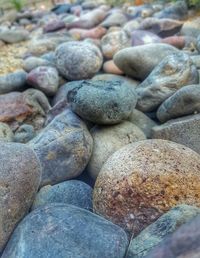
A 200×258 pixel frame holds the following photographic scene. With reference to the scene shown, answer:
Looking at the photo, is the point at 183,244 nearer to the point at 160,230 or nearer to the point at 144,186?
the point at 160,230

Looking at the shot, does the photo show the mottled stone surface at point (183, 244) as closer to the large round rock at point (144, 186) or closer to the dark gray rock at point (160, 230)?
the dark gray rock at point (160, 230)

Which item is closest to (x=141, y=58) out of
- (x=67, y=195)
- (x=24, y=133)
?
(x=24, y=133)

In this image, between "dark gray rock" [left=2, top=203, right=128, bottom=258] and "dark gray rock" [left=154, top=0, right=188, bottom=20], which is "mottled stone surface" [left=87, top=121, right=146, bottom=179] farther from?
"dark gray rock" [left=154, top=0, right=188, bottom=20]

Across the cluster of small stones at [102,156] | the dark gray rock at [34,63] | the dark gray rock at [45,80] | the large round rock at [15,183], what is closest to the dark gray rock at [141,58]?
the cluster of small stones at [102,156]

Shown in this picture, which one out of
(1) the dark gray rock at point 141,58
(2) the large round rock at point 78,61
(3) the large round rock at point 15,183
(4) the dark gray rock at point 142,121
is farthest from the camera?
(2) the large round rock at point 78,61

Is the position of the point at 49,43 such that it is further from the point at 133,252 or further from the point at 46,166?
the point at 133,252

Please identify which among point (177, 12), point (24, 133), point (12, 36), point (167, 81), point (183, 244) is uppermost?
point (183, 244)

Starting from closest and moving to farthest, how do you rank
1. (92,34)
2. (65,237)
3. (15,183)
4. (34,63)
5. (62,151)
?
1. (65,237)
2. (15,183)
3. (62,151)
4. (34,63)
5. (92,34)
